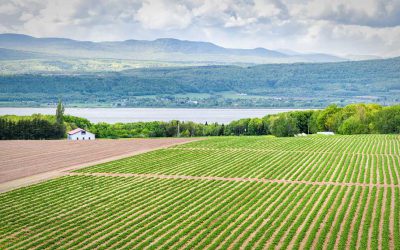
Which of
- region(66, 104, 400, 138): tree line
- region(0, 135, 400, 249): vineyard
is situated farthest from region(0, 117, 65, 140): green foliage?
region(0, 135, 400, 249): vineyard

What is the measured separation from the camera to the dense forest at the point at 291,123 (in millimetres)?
112944

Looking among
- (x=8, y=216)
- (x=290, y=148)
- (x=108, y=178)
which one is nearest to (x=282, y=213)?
(x=8, y=216)

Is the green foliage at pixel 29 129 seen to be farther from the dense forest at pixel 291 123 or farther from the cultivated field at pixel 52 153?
the cultivated field at pixel 52 153

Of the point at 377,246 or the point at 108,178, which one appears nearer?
the point at 377,246

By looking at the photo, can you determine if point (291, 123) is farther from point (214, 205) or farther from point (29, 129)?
point (214, 205)

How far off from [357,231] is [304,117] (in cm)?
10774

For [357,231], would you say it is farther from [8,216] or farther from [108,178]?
[108,178]

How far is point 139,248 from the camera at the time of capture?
2800cm

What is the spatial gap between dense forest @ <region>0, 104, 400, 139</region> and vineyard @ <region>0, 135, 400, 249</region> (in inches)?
2077

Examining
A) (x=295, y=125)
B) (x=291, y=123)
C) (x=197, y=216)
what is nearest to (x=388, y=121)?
(x=295, y=125)

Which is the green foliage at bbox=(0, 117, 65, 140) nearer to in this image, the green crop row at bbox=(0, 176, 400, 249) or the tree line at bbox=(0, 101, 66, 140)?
the tree line at bbox=(0, 101, 66, 140)

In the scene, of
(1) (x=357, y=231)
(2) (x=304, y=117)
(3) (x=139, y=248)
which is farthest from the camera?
(2) (x=304, y=117)

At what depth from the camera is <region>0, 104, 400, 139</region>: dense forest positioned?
113m

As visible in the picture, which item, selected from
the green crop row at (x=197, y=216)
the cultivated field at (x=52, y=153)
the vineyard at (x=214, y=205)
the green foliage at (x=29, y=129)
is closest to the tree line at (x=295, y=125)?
the green foliage at (x=29, y=129)
